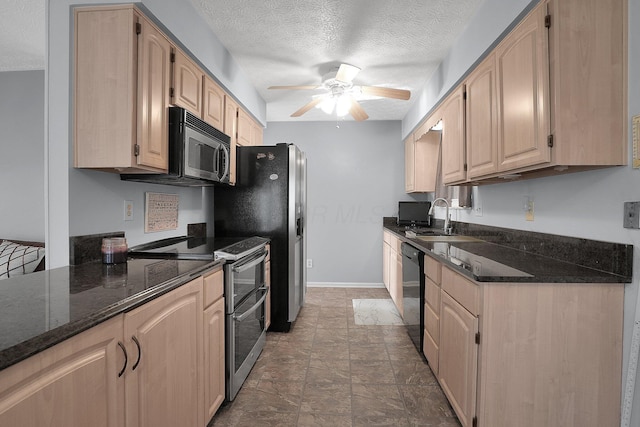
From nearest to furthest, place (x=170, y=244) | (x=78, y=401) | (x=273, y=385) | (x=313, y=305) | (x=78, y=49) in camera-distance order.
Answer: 1. (x=78, y=401)
2. (x=78, y=49)
3. (x=273, y=385)
4. (x=170, y=244)
5. (x=313, y=305)

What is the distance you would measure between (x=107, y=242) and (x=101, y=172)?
424 mm

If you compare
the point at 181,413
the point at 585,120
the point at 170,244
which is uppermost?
the point at 585,120

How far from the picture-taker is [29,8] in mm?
2221

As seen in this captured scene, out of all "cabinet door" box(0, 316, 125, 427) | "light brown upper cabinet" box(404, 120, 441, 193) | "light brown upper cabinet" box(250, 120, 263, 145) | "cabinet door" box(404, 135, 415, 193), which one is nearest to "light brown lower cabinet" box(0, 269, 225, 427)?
"cabinet door" box(0, 316, 125, 427)

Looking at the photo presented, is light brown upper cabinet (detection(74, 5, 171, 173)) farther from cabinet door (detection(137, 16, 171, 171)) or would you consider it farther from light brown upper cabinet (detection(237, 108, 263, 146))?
light brown upper cabinet (detection(237, 108, 263, 146))

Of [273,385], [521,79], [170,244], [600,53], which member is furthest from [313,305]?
[600,53]

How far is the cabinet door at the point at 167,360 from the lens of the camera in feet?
3.56

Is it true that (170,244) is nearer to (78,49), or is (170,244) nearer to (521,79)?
(78,49)

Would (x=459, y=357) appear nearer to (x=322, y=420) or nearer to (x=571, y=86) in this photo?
(x=322, y=420)

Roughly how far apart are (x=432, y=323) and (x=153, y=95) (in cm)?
218

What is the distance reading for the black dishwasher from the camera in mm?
2510

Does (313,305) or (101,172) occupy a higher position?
(101,172)

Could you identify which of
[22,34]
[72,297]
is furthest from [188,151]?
[22,34]

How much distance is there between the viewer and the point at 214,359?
1727 millimetres
